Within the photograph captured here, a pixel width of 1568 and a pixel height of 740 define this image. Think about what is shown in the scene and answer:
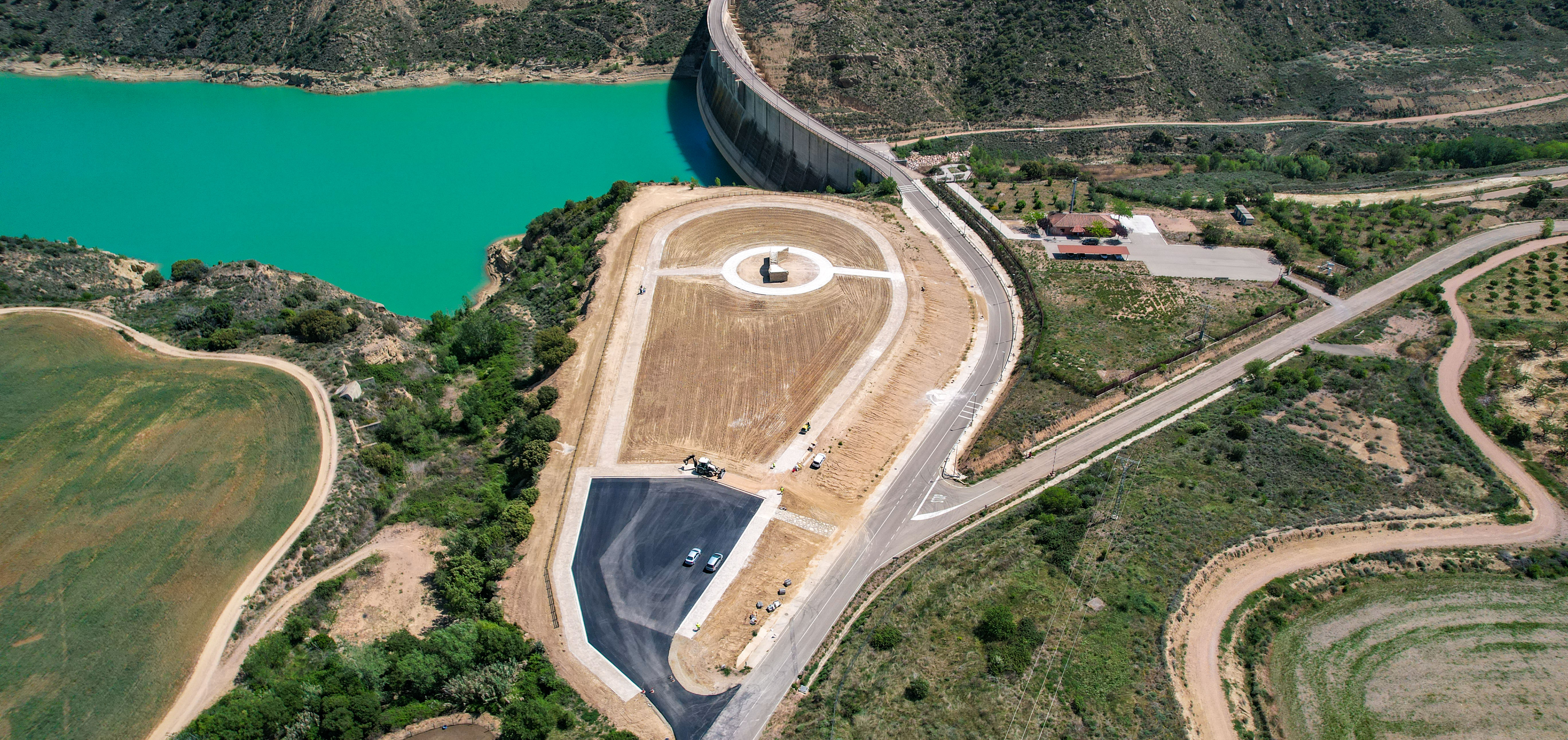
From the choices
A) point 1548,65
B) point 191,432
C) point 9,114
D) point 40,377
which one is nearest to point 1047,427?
point 191,432

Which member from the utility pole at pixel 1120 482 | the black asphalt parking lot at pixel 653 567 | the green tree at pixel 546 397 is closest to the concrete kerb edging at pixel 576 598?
the black asphalt parking lot at pixel 653 567

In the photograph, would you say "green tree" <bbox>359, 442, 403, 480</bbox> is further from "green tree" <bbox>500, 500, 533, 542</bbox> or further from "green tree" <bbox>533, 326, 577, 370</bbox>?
"green tree" <bbox>533, 326, 577, 370</bbox>

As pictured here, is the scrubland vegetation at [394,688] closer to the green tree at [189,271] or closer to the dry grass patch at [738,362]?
the dry grass patch at [738,362]

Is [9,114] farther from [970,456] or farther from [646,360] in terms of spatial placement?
[970,456]

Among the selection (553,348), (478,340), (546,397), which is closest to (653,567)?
(546,397)

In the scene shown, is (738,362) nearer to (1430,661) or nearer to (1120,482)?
(1120,482)
